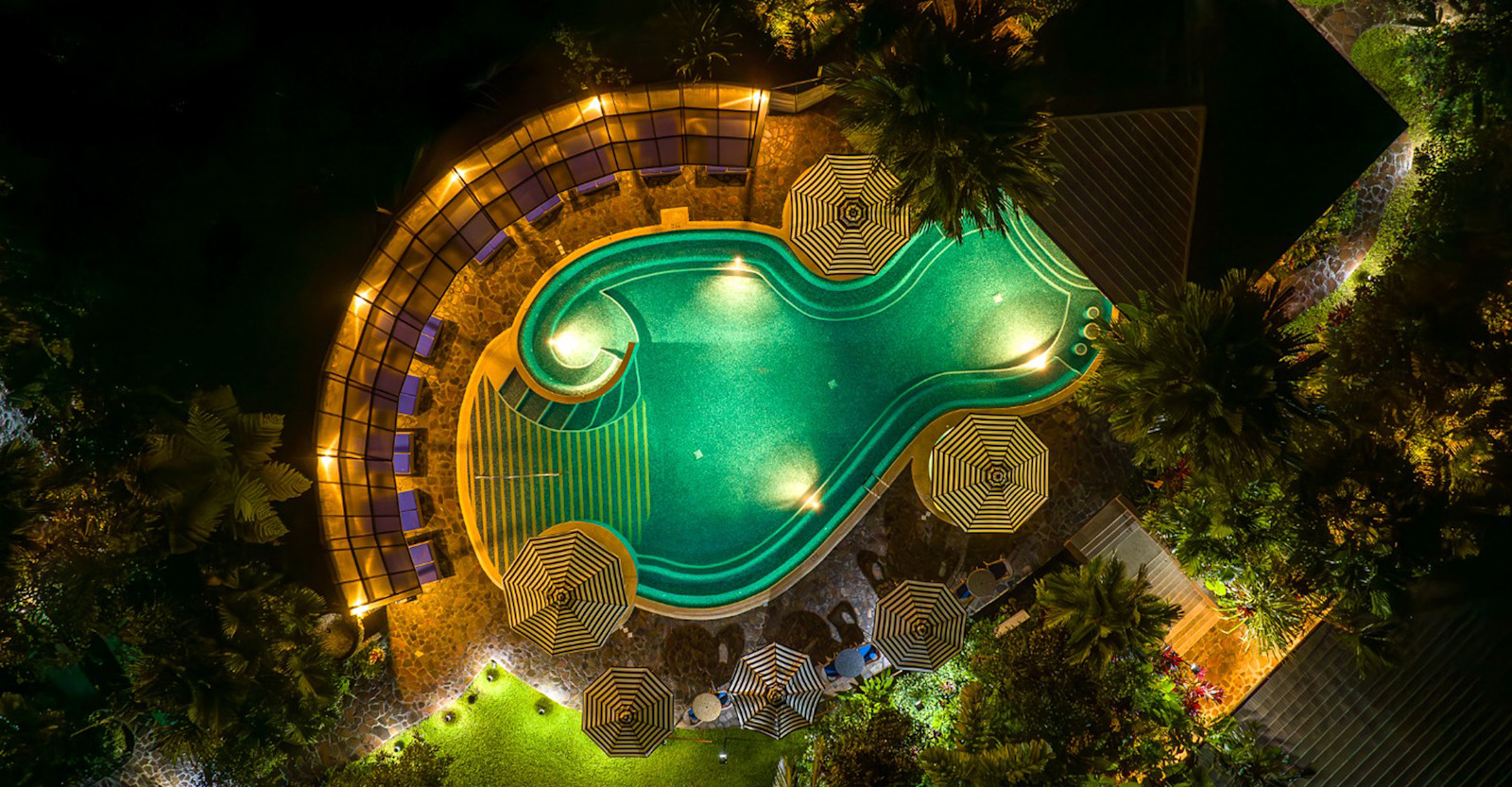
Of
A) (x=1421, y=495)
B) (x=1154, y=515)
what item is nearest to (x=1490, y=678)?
(x=1421, y=495)

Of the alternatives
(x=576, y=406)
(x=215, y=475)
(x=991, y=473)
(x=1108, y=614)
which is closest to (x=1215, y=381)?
(x=991, y=473)

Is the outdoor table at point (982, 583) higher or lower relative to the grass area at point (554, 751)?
lower

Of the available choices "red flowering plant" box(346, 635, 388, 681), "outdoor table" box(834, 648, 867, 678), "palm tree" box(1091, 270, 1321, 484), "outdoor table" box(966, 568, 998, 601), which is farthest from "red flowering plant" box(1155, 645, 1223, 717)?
"red flowering plant" box(346, 635, 388, 681)

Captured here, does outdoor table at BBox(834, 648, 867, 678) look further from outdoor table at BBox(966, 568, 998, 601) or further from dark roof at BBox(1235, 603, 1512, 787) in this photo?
dark roof at BBox(1235, 603, 1512, 787)

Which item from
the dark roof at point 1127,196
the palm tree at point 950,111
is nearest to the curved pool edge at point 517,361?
the palm tree at point 950,111

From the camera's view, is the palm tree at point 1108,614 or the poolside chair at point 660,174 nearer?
the palm tree at point 1108,614

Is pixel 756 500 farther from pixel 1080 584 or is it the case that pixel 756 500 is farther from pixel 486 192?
pixel 486 192

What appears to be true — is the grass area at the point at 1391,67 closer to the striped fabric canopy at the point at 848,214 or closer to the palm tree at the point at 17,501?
the striped fabric canopy at the point at 848,214
